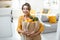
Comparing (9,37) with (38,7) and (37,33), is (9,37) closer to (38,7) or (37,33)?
(37,33)

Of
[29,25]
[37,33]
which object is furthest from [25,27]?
[37,33]

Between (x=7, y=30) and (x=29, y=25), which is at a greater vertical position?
(x=29, y=25)

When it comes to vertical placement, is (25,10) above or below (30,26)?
above

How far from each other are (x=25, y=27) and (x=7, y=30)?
2312 mm

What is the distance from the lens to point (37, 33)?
66.7 inches

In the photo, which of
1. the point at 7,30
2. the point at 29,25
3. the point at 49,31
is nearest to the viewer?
the point at 29,25

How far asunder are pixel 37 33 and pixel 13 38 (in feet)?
7.75

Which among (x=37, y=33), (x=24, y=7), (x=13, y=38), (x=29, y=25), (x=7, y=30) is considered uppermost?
(x=24, y=7)

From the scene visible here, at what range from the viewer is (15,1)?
24.6 ft

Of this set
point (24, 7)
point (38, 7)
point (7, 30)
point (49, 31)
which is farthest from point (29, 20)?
point (38, 7)

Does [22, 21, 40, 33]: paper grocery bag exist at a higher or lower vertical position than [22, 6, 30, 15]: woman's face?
lower

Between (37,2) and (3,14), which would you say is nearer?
(3,14)

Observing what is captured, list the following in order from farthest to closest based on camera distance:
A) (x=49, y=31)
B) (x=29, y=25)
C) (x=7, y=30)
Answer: (x=49, y=31), (x=7, y=30), (x=29, y=25)

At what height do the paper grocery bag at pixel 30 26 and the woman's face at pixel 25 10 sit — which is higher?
the woman's face at pixel 25 10
